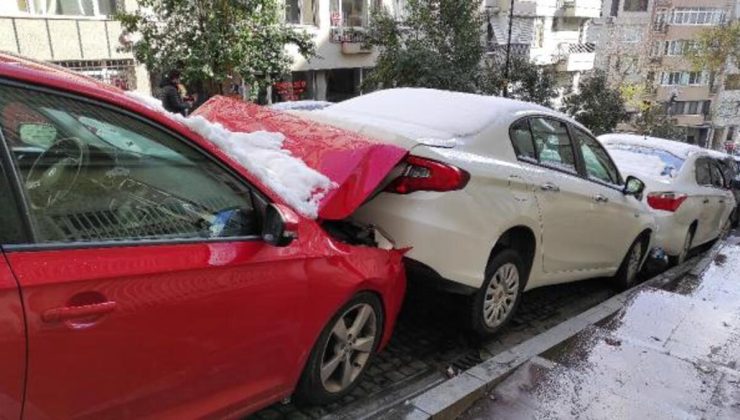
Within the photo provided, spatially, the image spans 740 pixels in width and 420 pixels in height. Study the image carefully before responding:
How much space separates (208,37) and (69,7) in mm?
5555

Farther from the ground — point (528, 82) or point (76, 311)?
Answer: point (76, 311)

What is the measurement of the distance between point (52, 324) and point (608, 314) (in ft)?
14.3

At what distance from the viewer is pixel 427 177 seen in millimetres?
3631

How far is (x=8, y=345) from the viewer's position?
1.72m

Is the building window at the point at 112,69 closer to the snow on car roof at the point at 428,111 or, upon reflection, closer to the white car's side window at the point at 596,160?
the snow on car roof at the point at 428,111

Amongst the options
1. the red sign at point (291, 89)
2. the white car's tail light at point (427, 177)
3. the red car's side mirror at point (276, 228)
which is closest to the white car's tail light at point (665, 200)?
the white car's tail light at point (427, 177)

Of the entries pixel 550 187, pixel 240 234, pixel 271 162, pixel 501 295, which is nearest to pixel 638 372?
pixel 501 295

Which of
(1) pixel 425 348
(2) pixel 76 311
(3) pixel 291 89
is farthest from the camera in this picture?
(3) pixel 291 89

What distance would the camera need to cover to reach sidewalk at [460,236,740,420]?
3.47 meters

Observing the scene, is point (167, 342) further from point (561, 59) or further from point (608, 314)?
point (561, 59)

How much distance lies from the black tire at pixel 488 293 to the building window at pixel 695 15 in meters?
54.9

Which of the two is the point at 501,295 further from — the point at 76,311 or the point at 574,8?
the point at 574,8

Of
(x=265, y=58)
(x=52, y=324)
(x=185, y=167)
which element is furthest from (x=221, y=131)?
(x=265, y=58)

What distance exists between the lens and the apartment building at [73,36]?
13039 mm
